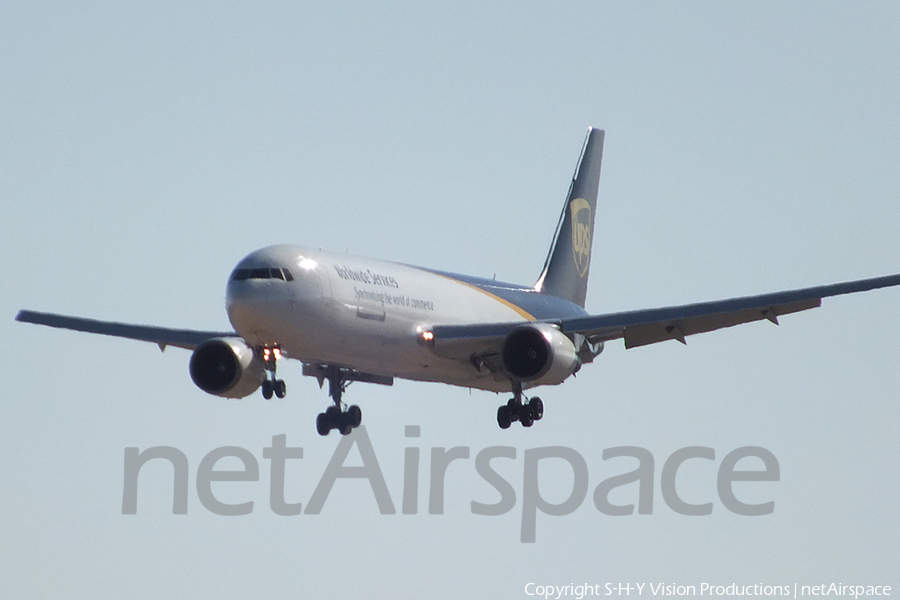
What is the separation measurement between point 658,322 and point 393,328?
280 inches

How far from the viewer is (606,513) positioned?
42.7m

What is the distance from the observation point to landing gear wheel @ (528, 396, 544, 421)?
1781 inches

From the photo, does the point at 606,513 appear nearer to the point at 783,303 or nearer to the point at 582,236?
the point at 783,303

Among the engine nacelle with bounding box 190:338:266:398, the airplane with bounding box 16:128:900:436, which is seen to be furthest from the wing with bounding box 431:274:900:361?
the engine nacelle with bounding box 190:338:266:398

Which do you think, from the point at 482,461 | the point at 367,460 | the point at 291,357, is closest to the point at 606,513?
the point at 482,461

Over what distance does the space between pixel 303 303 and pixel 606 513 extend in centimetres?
1014

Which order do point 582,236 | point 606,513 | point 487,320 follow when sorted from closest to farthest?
point 606,513 → point 487,320 → point 582,236

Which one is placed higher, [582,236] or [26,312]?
[582,236]

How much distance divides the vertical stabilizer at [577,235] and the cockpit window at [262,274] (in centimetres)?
1487

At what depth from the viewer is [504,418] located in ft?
148

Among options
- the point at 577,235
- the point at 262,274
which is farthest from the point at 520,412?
the point at 577,235

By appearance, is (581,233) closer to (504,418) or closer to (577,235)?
(577,235)

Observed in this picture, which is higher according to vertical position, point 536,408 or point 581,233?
point 581,233

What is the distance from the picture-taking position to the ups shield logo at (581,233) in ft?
185
